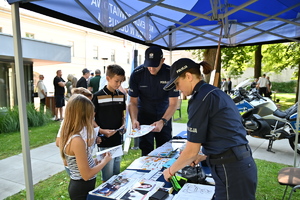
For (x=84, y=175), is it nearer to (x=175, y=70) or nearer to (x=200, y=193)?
(x=200, y=193)

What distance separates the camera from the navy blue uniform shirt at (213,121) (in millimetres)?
1388

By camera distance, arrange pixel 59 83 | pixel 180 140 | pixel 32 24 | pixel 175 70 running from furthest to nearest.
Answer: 1. pixel 32 24
2. pixel 59 83
3. pixel 180 140
4. pixel 175 70

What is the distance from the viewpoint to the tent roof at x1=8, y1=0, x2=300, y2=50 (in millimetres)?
2645

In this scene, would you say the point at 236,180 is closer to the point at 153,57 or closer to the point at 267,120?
the point at 153,57

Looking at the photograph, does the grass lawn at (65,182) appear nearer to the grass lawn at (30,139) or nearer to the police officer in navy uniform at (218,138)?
the grass lawn at (30,139)

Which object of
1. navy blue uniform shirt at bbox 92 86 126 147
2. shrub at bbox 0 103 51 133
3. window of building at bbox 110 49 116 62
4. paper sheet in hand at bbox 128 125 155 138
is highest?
window of building at bbox 110 49 116 62

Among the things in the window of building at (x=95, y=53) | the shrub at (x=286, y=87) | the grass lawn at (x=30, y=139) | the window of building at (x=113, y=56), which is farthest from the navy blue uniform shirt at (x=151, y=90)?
the shrub at (x=286, y=87)

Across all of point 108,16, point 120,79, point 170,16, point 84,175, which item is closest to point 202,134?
point 84,175

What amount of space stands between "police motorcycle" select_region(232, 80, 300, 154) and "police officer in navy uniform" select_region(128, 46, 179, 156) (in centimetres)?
274

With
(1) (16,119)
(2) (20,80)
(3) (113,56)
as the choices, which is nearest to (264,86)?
(1) (16,119)

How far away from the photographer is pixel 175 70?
1514mm

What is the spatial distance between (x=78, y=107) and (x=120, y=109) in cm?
101

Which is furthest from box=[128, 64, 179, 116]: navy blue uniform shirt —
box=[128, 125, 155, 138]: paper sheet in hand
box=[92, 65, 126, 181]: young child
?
box=[128, 125, 155, 138]: paper sheet in hand

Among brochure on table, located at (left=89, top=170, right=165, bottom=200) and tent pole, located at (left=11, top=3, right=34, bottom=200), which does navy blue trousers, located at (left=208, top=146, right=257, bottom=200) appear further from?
tent pole, located at (left=11, top=3, right=34, bottom=200)
